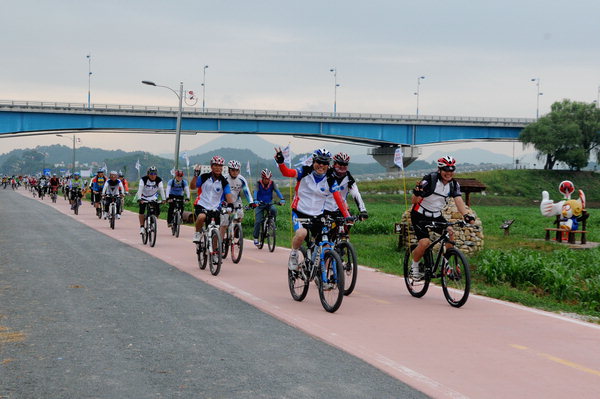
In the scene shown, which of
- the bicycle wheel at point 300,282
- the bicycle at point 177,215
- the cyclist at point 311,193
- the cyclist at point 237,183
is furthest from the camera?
the bicycle at point 177,215

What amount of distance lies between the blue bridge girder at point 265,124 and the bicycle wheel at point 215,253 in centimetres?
5754

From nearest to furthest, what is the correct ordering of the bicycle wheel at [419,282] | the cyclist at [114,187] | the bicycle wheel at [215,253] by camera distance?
the bicycle wheel at [419,282], the bicycle wheel at [215,253], the cyclist at [114,187]

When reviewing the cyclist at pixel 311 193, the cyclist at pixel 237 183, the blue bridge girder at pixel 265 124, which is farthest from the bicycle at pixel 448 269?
the blue bridge girder at pixel 265 124

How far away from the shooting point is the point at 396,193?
69.2m

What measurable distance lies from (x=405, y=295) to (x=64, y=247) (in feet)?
28.8

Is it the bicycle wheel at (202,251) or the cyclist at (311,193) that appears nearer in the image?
the cyclist at (311,193)

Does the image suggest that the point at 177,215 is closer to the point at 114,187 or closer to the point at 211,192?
the point at 114,187

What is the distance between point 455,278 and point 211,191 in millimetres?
5033

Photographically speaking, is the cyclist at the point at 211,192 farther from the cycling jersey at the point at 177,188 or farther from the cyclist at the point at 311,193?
the cycling jersey at the point at 177,188

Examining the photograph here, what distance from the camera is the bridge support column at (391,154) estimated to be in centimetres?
8006

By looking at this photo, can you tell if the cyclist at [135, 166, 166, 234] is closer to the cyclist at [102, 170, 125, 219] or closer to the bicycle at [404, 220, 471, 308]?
the cyclist at [102, 170, 125, 219]

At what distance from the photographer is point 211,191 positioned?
12.2 metres

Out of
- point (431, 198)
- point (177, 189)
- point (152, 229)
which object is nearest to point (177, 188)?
point (177, 189)

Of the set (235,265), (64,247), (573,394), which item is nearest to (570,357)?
(573,394)
